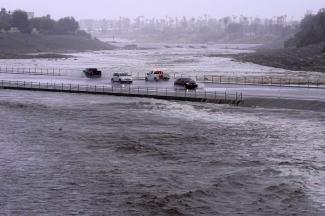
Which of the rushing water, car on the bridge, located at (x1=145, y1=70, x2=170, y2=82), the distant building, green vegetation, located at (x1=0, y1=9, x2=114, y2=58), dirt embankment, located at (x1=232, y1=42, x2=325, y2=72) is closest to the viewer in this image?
the rushing water

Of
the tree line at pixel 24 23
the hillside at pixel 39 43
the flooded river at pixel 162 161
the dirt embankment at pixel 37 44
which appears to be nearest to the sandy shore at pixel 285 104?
the flooded river at pixel 162 161

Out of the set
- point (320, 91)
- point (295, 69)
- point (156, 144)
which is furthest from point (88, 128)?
point (295, 69)

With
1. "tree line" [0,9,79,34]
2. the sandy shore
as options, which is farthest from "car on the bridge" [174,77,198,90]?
"tree line" [0,9,79,34]

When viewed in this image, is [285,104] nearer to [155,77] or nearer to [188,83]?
Result: [188,83]

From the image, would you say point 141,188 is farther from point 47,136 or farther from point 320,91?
point 320,91

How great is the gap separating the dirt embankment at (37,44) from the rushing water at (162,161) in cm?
9423

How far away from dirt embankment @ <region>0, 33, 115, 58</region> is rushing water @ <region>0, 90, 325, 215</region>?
94.2 m

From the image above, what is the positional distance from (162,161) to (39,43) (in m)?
147

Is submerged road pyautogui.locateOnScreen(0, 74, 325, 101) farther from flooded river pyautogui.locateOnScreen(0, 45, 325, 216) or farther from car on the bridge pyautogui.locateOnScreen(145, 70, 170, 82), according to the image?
flooded river pyautogui.locateOnScreen(0, 45, 325, 216)

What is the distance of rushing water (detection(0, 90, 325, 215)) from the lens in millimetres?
19781

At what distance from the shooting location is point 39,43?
549 feet

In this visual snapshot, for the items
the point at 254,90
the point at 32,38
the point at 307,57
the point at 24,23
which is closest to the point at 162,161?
the point at 254,90

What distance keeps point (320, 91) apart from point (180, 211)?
1209 inches

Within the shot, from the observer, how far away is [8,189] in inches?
844
